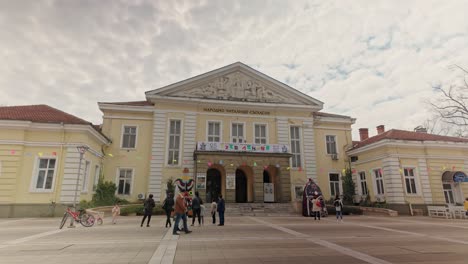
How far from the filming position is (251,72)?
27656mm

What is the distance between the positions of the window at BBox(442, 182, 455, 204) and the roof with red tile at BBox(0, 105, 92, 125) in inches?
1172

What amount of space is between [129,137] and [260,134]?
13.0 metres

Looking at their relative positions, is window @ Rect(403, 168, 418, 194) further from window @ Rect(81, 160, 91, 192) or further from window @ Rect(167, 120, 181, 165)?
window @ Rect(81, 160, 91, 192)

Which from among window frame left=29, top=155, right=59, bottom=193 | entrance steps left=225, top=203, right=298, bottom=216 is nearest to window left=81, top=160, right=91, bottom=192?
window frame left=29, top=155, right=59, bottom=193

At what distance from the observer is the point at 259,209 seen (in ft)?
69.6

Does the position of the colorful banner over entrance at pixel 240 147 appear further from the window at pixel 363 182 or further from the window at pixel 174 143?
the window at pixel 363 182

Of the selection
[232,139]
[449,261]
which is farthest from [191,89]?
[449,261]

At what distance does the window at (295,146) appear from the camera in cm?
2690

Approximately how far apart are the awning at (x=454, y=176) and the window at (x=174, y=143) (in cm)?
2369

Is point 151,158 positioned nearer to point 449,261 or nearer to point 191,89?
point 191,89

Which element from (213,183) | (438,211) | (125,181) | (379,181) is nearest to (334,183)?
(379,181)

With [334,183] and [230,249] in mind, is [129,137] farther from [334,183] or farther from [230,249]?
[334,183]

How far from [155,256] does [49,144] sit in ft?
52.3

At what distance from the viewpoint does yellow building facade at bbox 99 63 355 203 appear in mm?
23750
